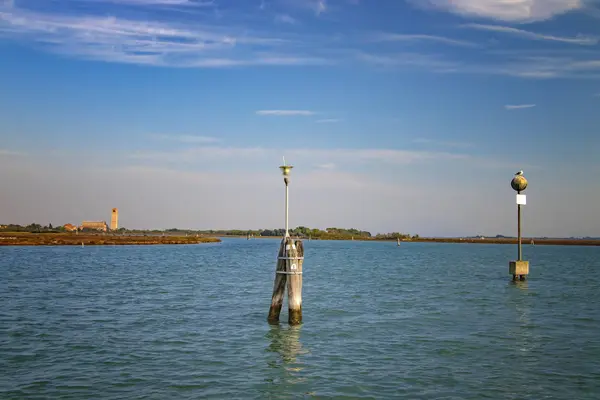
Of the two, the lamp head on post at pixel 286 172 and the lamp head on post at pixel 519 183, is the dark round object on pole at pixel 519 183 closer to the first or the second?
the lamp head on post at pixel 519 183

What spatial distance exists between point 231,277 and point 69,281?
12530 millimetres

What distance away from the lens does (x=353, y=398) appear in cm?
1307

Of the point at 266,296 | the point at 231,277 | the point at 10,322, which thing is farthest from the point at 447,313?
the point at 231,277

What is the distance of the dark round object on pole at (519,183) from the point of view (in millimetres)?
37938

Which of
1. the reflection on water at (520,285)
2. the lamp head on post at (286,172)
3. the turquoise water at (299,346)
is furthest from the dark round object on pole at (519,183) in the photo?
the lamp head on post at (286,172)

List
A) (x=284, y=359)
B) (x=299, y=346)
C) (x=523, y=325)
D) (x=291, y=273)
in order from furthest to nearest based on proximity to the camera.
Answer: (x=523, y=325)
(x=291, y=273)
(x=299, y=346)
(x=284, y=359)

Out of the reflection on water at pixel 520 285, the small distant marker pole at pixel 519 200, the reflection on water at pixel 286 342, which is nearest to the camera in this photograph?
the reflection on water at pixel 286 342

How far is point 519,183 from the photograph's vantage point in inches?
1495

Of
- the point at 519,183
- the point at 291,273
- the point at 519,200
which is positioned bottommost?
the point at 291,273

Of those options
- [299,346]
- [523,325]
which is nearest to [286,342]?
[299,346]

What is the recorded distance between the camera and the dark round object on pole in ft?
124

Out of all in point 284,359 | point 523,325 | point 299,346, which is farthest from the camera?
point 523,325

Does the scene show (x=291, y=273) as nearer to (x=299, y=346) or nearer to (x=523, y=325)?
(x=299, y=346)

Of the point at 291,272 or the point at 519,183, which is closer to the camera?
the point at 291,272
